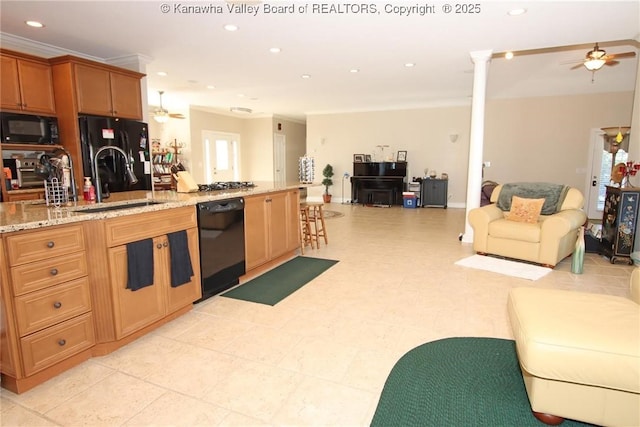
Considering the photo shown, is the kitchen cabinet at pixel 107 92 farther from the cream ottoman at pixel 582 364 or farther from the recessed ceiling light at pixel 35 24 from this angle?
the cream ottoman at pixel 582 364

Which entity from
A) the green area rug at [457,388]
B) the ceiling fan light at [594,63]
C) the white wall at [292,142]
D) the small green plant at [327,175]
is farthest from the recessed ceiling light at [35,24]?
the white wall at [292,142]

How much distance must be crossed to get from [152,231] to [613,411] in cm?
274

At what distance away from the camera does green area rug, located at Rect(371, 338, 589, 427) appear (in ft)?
5.67

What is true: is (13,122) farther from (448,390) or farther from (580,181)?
(580,181)

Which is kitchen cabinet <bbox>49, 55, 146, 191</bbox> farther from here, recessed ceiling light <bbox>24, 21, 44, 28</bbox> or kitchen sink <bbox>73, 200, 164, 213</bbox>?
kitchen sink <bbox>73, 200, 164, 213</bbox>

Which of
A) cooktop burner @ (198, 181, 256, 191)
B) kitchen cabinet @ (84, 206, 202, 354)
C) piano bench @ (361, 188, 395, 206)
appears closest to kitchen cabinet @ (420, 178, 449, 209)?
piano bench @ (361, 188, 395, 206)

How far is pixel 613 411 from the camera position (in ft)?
5.16

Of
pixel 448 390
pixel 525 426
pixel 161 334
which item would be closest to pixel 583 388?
pixel 525 426

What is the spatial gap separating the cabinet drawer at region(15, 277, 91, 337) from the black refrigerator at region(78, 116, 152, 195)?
2326 mm

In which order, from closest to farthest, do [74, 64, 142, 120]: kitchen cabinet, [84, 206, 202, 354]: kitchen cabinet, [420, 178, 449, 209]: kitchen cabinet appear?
[84, 206, 202, 354]: kitchen cabinet → [74, 64, 142, 120]: kitchen cabinet → [420, 178, 449, 209]: kitchen cabinet

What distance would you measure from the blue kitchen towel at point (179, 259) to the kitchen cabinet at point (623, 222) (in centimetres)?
474

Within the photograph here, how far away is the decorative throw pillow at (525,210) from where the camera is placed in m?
4.44

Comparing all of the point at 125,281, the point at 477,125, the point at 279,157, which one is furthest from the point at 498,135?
the point at 125,281

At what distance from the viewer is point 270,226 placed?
4.06 m
